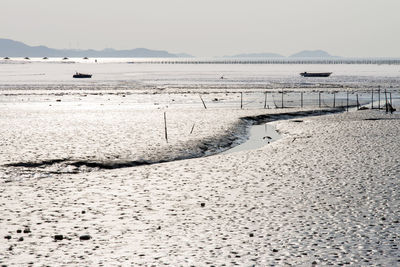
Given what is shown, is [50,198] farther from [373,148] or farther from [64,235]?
[373,148]

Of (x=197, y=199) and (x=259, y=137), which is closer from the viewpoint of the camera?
(x=197, y=199)

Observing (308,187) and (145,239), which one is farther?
(308,187)

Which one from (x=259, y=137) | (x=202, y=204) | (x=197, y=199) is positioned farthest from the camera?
(x=259, y=137)

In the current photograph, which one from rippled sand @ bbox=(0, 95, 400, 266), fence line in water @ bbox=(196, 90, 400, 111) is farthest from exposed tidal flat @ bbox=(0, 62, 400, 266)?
fence line in water @ bbox=(196, 90, 400, 111)

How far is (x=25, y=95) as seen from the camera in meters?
68.0

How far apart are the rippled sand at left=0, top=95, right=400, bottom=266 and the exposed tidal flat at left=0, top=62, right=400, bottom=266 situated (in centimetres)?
4

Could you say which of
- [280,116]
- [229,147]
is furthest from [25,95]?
[229,147]

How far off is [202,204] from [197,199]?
0.80 meters

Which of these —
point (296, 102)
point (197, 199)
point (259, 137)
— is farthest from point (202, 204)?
point (296, 102)

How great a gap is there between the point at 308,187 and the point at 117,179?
21.6ft

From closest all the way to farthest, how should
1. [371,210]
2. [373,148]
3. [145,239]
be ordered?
[145,239] < [371,210] < [373,148]

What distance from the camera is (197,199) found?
15.6 m

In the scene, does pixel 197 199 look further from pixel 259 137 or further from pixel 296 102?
pixel 296 102

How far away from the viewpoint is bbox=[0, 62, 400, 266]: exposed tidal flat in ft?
35.9
